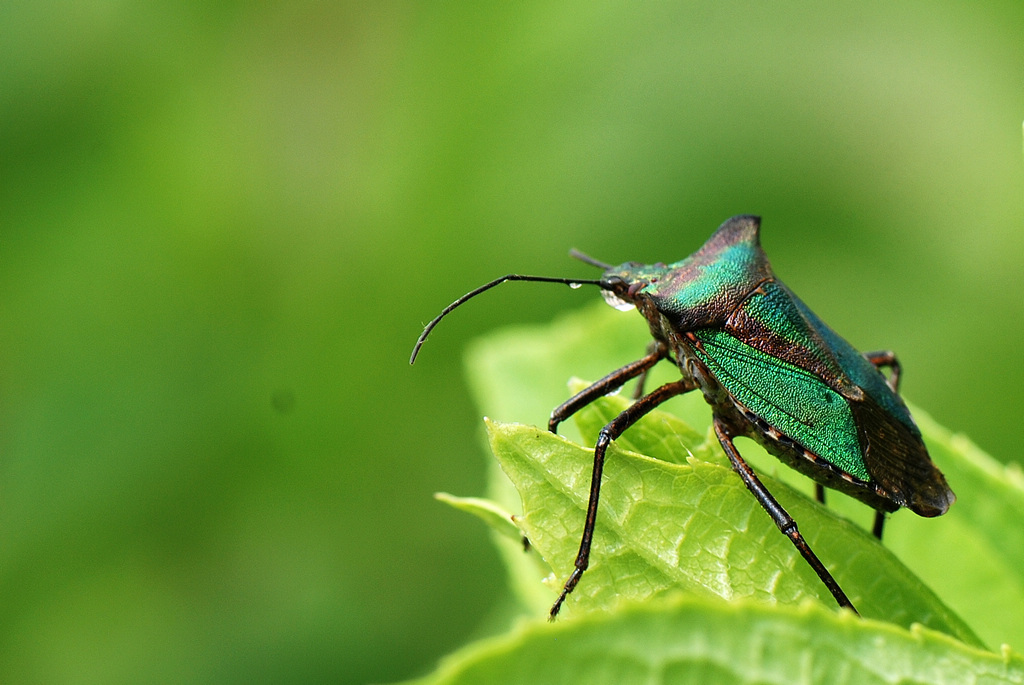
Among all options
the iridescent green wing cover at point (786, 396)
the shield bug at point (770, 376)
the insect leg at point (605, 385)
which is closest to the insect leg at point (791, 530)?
the shield bug at point (770, 376)

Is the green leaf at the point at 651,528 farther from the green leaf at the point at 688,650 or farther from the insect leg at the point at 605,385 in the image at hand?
the insect leg at the point at 605,385

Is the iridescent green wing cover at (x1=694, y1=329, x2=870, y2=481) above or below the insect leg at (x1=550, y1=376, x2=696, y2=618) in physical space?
below

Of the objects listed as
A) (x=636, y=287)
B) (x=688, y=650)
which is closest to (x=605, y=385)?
(x=636, y=287)

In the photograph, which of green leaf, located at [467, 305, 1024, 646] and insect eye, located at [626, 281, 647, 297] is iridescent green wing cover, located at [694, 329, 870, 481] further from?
insect eye, located at [626, 281, 647, 297]

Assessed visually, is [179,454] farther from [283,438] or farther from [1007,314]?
[1007,314]

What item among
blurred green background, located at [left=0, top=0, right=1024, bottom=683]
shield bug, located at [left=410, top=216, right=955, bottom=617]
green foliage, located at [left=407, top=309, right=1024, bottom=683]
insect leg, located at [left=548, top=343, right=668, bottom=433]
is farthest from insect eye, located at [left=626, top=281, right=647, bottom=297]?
blurred green background, located at [left=0, top=0, right=1024, bottom=683]

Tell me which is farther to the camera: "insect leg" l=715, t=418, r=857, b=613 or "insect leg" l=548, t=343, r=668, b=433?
"insect leg" l=548, t=343, r=668, b=433

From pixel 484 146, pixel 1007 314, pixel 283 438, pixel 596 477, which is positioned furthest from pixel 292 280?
pixel 596 477

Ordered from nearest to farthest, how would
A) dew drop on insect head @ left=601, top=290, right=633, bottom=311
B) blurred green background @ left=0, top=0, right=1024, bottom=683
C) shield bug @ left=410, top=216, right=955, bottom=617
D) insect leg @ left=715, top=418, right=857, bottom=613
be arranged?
1. insect leg @ left=715, top=418, right=857, bottom=613
2. shield bug @ left=410, top=216, right=955, bottom=617
3. dew drop on insect head @ left=601, top=290, right=633, bottom=311
4. blurred green background @ left=0, top=0, right=1024, bottom=683
